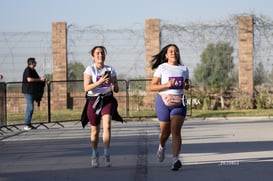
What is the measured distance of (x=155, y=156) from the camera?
1153 centimetres

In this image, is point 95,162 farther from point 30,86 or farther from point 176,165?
point 30,86

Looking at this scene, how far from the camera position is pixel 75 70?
27203 mm

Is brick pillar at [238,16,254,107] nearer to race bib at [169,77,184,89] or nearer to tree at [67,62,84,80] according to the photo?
tree at [67,62,84,80]

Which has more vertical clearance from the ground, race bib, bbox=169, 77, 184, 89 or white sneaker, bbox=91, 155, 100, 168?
race bib, bbox=169, 77, 184, 89

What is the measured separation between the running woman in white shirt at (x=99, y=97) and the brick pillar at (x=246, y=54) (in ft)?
53.5

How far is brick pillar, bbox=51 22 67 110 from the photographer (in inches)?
1028

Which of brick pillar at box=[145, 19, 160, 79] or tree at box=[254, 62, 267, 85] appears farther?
tree at box=[254, 62, 267, 85]

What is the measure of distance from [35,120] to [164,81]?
41.2ft

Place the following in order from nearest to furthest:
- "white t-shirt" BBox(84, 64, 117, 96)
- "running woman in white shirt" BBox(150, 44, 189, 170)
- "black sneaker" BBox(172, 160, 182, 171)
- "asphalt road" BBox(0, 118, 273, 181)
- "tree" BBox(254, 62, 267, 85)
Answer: "asphalt road" BBox(0, 118, 273, 181) → "black sneaker" BBox(172, 160, 182, 171) → "running woman in white shirt" BBox(150, 44, 189, 170) → "white t-shirt" BBox(84, 64, 117, 96) → "tree" BBox(254, 62, 267, 85)

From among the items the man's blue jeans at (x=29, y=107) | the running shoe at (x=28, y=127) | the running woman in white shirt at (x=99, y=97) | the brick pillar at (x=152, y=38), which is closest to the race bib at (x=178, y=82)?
the running woman in white shirt at (x=99, y=97)

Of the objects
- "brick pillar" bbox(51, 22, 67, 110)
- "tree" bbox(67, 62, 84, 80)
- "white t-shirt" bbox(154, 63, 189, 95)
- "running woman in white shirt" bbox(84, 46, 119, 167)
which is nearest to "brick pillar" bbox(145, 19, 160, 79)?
"tree" bbox(67, 62, 84, 80)

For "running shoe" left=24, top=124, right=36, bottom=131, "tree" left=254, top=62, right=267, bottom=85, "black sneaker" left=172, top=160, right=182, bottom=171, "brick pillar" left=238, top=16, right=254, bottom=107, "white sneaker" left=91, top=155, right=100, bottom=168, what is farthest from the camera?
"tree" left=254, top=62, right=267, bottom=85

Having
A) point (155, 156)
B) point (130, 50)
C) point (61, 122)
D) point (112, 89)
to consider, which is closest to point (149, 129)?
point (61, 122)

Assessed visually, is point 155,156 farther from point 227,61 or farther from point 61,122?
point 227,61
